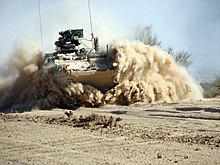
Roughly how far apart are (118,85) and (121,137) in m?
8.78

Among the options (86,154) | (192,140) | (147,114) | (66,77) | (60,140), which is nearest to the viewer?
(86,154)

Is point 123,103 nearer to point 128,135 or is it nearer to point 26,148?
point 128,135

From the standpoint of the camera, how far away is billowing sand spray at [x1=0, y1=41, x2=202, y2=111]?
1977 centimetres

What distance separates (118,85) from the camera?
19.9 meters

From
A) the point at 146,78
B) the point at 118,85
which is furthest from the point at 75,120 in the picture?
the point at 146,78

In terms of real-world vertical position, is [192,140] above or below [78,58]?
below

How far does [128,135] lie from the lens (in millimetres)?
11453

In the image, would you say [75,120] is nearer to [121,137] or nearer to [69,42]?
[121,137]

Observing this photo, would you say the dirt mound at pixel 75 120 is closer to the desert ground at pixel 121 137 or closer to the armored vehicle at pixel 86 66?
the desert ground at pixel 121 137

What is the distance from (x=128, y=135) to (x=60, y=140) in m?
1.56

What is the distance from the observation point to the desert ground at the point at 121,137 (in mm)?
8798

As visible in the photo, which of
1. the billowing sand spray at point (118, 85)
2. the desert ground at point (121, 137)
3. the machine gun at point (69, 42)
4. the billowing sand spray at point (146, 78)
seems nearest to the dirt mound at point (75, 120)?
the desert ground at point (121, 137)

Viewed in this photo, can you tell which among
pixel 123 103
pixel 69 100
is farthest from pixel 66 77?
pixel 123 103

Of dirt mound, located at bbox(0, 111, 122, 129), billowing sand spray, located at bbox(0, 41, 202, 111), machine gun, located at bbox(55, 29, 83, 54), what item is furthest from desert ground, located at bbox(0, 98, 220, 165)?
machine gun, located at bbox(55, 29, 83, 54)
